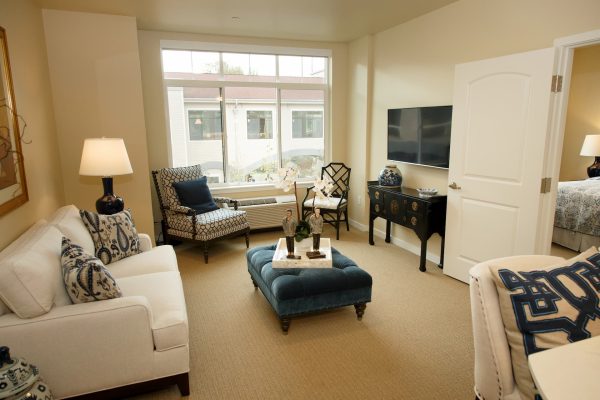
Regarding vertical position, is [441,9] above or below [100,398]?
above

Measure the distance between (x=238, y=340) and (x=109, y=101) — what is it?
2968mm

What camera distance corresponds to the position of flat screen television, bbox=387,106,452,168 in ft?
12.5

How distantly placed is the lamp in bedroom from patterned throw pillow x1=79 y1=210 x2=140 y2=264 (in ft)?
20.2

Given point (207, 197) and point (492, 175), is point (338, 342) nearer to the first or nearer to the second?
point (492, 175)

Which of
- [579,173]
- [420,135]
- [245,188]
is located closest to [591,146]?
[579,173]

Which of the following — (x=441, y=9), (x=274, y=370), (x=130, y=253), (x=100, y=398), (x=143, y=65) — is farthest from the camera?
(x=143, y=65)

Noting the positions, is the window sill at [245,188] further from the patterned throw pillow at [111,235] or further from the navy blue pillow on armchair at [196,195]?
the patterned throw pillow at [111,235]

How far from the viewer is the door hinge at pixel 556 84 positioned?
273cm

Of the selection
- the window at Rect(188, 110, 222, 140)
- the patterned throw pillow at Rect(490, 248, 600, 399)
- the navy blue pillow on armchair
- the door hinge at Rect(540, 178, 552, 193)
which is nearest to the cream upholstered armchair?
the navy blue pillow on armchair

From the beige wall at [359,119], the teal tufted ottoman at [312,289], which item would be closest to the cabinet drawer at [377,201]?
the beige wall at [359,119]

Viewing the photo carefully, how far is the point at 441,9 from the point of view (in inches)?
150

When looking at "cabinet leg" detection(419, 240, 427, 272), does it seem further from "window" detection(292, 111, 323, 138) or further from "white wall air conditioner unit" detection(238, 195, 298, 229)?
"window" detection(292, 111, 323, 138)

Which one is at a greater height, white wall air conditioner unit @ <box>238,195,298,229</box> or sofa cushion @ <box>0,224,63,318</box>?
sofa cushion @ <box>0,224,63,318</box>

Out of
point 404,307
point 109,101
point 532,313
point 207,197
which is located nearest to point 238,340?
point 404,307
